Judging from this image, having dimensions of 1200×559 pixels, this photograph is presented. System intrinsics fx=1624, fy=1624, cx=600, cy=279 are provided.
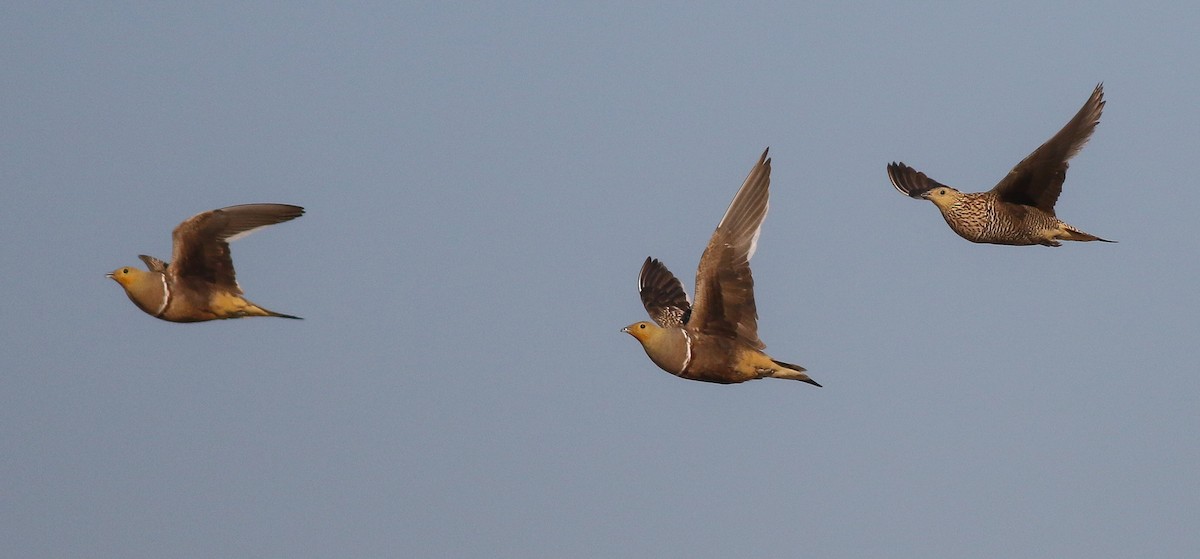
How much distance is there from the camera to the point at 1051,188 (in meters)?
25.2

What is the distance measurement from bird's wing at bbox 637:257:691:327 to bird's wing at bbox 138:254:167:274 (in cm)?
839

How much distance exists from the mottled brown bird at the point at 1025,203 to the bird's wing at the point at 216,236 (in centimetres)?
1043

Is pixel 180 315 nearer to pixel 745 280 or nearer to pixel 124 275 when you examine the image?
pixel 124 275

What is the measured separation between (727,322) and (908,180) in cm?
1032

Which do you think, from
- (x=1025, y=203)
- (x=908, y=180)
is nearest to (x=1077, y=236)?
(x=1025, y=203)

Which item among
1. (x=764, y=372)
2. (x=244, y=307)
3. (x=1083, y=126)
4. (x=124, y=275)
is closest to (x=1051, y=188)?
(x=1083, y=126)

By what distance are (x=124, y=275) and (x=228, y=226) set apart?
5.64 feet

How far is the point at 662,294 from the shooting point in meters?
29.0

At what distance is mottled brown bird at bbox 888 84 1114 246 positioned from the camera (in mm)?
24500

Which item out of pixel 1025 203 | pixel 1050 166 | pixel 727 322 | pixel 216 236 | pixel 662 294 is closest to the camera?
pixel 727 322

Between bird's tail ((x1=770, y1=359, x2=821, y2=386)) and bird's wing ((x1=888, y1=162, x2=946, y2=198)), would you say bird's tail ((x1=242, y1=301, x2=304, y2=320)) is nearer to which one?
bird's tail ((x1=770, y1=359, x2=821, y2=386))

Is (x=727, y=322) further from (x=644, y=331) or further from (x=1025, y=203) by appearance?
(x=1025, y=203)

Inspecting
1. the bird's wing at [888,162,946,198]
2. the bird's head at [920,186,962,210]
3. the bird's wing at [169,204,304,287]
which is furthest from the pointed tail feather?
the bird's wing at [169,204,304,287]

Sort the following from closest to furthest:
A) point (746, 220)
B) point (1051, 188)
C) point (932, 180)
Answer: point (746, 220), point (1051, 188), point (932, 180)
